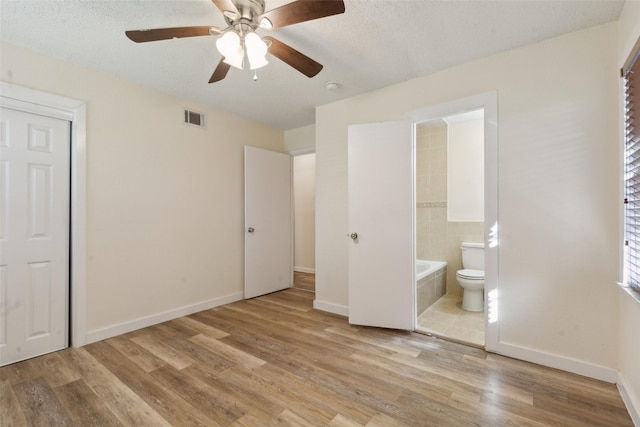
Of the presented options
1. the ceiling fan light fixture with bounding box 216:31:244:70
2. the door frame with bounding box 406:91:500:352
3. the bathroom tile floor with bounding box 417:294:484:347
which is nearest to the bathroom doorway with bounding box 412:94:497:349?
the bathroom tile floor with bounding box 417:294:484:347

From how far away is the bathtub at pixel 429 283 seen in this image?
125 inches

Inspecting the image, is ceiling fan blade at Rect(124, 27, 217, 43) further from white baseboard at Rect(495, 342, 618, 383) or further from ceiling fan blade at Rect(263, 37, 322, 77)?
white baseboard at Rect(495, 342, 618, 383)

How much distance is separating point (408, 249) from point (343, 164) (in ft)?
3.93

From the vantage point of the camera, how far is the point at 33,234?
2246 mm

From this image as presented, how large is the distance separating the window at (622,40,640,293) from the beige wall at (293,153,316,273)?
4.34 metres

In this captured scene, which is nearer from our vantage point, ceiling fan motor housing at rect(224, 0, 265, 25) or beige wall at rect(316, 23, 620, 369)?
ceiling fan motor housing at rect(224, 0, 265, 25)

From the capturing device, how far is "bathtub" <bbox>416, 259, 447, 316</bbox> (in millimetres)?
3187

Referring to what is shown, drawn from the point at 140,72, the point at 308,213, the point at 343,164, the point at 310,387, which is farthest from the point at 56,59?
the point at 308,213

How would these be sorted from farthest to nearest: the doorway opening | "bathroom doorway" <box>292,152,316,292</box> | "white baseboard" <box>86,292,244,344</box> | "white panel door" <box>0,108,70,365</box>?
"bathroom doorway" <box>292,152,316,292</box> → the doorway opening → "white baseboard" <box>86,292,244,344</box> → "white panel door" <box>0,108,70,365</box>

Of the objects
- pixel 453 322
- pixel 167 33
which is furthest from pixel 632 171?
pixel 167 33

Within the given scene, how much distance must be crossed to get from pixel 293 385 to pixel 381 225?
5.09 feet

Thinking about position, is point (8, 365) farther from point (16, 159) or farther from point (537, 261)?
point (537, 261)

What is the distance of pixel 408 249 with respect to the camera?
2.63 m

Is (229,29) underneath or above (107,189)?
above
